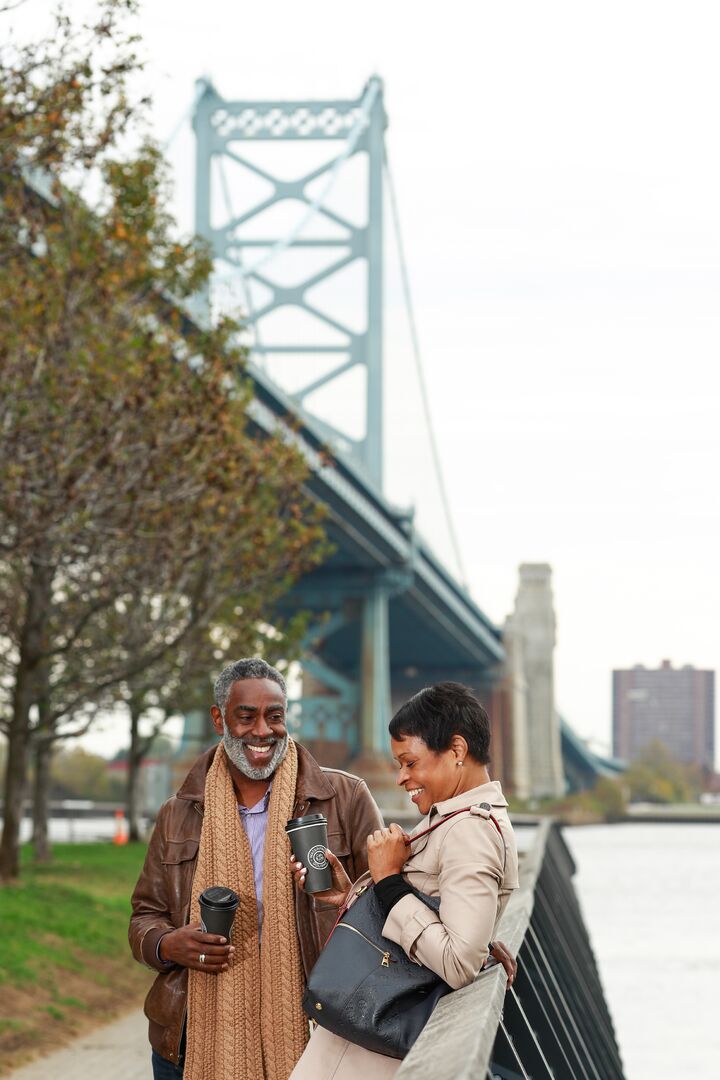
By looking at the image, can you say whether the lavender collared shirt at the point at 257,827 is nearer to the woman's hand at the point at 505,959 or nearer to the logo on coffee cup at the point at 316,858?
the logo on coffee cup at the point at 316,858

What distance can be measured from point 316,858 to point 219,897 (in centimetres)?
20

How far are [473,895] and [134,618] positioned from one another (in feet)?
48.1

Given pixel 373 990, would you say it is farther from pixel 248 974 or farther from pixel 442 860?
pixel 248 974

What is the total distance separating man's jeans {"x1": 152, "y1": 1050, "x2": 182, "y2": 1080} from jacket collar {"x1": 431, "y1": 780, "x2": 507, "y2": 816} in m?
1.09

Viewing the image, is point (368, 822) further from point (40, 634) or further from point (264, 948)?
point (40, 634)

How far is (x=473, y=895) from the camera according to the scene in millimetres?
2748

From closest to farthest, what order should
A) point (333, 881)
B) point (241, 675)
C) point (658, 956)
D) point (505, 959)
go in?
point (505, 959) → point (333, 881) → point (241, 675) → point (658, 956)

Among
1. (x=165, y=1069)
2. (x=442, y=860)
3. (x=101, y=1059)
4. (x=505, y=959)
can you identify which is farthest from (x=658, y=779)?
(x=442, y=860)

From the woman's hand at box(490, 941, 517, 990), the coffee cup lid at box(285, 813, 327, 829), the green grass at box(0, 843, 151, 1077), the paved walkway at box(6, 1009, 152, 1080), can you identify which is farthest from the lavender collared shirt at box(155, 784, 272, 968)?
the green grass at box(0, 843, 151, 1077)

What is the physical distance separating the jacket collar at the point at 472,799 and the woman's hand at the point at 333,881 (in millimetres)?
473

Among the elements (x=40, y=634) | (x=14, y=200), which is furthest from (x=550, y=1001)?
(x=40, y=634)

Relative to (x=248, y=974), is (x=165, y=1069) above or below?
below

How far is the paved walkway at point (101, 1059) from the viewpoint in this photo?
26.7ft

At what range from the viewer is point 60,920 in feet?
41.8
